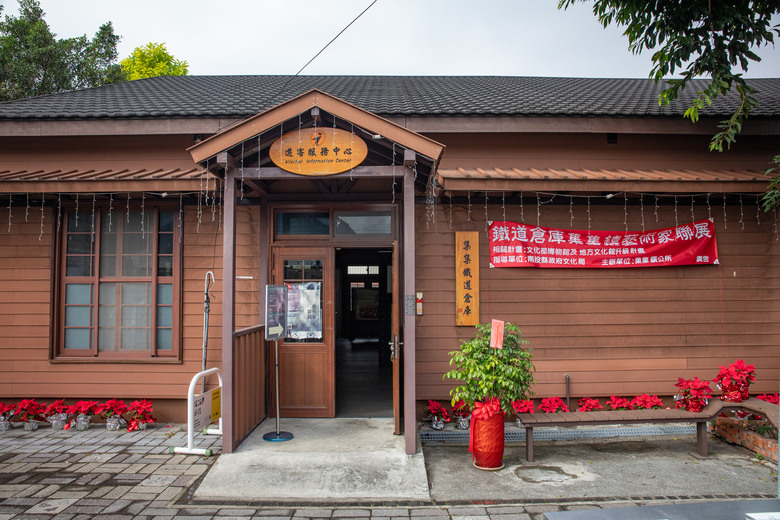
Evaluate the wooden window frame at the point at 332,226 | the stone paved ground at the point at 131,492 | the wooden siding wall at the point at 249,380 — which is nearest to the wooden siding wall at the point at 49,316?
the wooden window frame at the point at 332,226

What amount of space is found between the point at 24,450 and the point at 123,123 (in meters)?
4.30

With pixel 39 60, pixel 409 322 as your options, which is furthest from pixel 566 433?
A: pixel 39 60

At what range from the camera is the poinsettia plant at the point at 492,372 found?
475 centimetres

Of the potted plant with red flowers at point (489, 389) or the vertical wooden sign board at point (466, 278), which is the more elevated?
the vertical wooden sign board at point (466, 278)

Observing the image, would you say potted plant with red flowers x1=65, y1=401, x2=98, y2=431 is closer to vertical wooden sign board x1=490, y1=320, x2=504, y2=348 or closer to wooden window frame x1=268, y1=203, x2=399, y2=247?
wooden window frame x1=268, y1=203, x2=399, y2=247

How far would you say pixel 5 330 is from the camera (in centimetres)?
661

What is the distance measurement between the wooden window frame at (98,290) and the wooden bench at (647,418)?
4.67 meters

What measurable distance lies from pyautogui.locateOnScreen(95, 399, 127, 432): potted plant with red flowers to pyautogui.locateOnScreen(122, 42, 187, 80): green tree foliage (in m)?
22.1

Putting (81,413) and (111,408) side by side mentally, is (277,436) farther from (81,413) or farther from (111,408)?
(81,413)

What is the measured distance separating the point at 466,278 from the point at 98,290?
17.0ft

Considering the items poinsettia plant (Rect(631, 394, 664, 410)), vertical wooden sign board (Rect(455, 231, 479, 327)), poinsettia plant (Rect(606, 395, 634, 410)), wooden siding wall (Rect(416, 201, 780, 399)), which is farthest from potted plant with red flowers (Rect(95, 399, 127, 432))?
poinsettia plant (Rect(631, 394, 664, 410))

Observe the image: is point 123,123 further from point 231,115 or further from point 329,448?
point 329,448

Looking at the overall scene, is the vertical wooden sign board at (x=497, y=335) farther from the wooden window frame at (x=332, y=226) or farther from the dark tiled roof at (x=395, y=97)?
the dark tiled roof at (x=395, y=97)

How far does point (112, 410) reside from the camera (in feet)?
21.0
